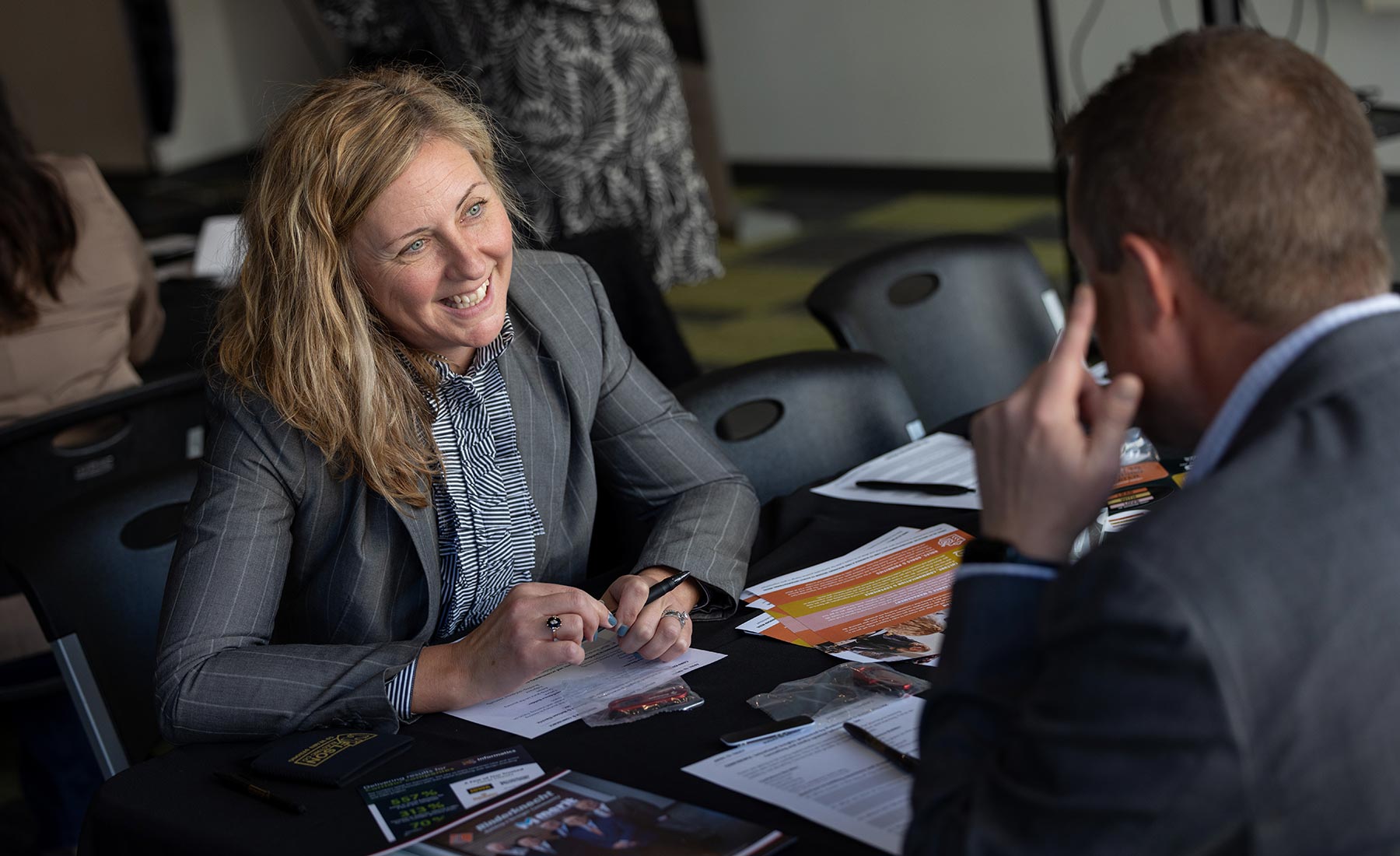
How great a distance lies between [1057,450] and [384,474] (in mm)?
956

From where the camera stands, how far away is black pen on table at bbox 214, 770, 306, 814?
4.37 ft

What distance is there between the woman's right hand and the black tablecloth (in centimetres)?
4

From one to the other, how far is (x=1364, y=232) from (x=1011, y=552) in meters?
0.33

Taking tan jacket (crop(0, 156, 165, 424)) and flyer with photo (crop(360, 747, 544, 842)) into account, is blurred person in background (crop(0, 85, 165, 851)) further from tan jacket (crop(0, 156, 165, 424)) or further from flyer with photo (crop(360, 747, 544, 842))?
flyer with photo (crop(360, 747, 544, 842))

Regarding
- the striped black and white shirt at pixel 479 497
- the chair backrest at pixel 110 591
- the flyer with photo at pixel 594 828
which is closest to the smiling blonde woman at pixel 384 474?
the striped black and white shirt at pixel 479 497

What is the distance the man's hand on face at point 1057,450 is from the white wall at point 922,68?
17.8 feet

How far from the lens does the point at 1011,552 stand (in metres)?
1.03

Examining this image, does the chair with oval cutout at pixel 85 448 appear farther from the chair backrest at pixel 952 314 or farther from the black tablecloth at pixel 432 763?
the chair backrest at pixel 952 314

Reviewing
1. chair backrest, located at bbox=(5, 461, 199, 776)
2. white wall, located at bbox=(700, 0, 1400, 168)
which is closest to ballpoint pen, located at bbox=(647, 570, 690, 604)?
chair backrest, located at bbox=(5, 461, 199, 776)

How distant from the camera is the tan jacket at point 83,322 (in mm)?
3012

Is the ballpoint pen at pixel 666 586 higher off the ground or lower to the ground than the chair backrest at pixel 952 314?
higher

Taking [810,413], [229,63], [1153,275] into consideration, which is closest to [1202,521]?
[1153,275]

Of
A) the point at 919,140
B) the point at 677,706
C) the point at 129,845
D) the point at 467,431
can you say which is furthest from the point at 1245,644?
the point at 919,140

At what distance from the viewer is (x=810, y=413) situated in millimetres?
2398
